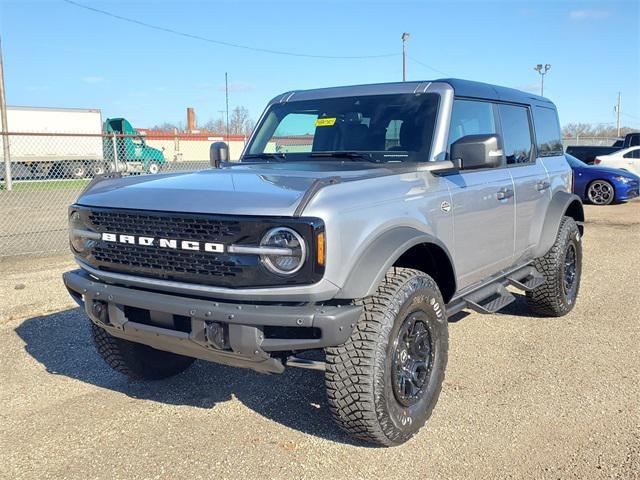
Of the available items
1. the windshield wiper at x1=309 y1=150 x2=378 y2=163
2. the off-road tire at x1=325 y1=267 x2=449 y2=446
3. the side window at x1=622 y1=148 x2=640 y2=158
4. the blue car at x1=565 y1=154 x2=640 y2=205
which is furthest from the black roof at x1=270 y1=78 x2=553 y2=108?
the side window at x1=622 y1=148 x2=640 y2=158

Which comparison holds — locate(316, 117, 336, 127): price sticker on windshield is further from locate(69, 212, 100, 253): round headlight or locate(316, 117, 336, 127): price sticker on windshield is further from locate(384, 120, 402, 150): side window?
locate(69, 212, 100, 253): round headlight

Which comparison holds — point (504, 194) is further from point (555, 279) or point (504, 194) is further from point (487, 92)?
point (555, 279)

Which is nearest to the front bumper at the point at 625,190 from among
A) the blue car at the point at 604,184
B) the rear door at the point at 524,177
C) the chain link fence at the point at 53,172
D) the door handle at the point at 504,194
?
the blue car at the point at 604,184

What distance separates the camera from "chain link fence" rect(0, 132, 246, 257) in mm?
10562

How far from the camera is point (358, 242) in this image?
2975 mm

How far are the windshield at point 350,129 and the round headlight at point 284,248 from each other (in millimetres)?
1482

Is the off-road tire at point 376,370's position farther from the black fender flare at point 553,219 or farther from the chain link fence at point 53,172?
the black fender flare at point 553,219

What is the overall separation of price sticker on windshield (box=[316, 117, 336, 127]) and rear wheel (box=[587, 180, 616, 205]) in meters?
13.4

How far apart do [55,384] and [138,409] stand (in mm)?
811

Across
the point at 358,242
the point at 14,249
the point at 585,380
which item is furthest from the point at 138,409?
the point at 14,249

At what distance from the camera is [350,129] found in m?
4.44

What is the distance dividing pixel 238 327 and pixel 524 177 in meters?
3.09

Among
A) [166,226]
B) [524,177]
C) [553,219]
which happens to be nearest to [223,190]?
[166,226]

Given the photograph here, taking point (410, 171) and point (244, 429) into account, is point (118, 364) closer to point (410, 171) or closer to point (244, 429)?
point (244, 429)
